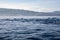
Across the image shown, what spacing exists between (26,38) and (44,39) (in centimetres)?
212

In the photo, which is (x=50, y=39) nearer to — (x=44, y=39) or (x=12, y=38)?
(x=44, y=39)

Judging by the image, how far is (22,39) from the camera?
2089 cm

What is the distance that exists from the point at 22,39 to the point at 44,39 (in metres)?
2.39

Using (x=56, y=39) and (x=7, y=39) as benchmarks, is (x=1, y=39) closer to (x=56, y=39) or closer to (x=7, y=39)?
(x=7, y=39)

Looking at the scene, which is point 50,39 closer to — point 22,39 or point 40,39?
point 40,39

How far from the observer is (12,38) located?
21.5 metres

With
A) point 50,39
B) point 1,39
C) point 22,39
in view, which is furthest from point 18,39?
point 50,39

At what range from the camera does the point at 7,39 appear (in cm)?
2073

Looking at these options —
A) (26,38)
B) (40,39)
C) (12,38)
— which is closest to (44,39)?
(40,39)

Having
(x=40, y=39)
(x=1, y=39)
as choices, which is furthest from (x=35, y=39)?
(x=1, y=39)

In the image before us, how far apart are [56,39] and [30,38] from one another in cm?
293

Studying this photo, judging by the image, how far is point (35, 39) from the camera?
68.5ft

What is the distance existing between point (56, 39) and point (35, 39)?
2.27 meters

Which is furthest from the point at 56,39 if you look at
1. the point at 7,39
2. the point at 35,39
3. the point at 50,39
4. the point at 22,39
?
the point at 7,39
